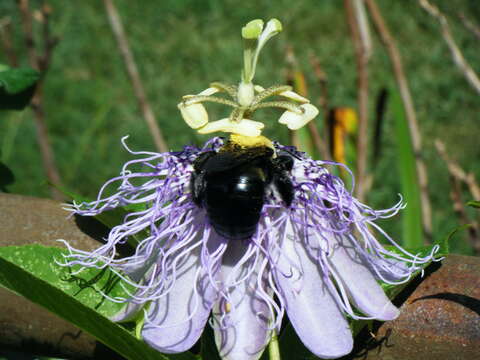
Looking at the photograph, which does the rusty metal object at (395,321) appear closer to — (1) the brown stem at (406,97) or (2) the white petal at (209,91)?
(2) the white petal at (209,91)

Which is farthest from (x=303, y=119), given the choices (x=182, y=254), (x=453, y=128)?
→ (x=453, y=128)

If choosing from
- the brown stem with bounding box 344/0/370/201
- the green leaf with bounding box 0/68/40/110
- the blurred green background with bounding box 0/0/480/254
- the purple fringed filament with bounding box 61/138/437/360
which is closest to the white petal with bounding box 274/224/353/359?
the purple fringed filament with bounding box 61/138/437/360

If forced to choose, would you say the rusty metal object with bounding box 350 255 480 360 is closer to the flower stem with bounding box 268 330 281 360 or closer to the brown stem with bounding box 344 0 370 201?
the flower stem with bounding box 268 330 281 360

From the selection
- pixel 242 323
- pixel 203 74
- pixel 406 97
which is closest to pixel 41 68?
pixel 406 97

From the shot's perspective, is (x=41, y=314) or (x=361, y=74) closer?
(x=41, y=314)

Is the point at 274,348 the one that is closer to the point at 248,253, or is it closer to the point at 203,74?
the point at 248,253

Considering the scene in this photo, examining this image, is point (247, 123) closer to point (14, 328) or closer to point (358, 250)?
point (358, 250)
